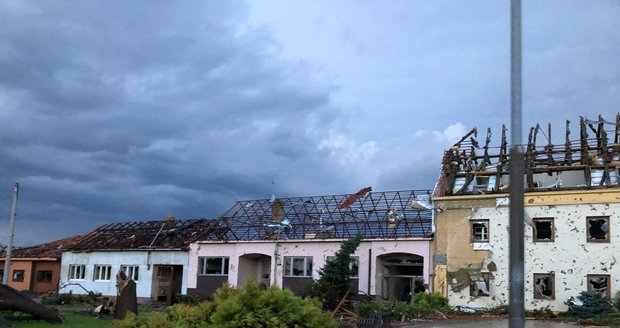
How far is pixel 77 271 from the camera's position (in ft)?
163

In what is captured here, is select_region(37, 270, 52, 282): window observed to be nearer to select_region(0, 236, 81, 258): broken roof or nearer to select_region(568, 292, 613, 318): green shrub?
select_region(0, 236, 81, 258): broken roof

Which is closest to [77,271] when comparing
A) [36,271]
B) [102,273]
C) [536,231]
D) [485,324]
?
[102,273]

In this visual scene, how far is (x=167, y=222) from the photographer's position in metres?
48.8

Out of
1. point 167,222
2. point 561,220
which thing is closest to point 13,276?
point 167,222

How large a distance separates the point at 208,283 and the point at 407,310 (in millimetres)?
17934

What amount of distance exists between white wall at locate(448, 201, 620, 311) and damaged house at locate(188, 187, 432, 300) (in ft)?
11.9

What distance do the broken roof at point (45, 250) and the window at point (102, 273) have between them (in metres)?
Result: 4.59

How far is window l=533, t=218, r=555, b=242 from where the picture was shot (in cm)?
3188

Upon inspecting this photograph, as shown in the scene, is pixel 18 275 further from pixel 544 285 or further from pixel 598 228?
pixel 598 228

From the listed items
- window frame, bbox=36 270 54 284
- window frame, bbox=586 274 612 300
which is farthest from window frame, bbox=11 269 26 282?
window frame, bbox=586 274 612 300

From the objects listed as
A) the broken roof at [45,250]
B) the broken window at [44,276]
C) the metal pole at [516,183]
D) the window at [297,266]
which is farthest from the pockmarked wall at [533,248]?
the broken window at [44,276]

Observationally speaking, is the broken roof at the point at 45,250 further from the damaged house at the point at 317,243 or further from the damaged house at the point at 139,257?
the damaged house at the point at 317,243

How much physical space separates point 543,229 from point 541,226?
17 cm

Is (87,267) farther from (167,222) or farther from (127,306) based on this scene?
(127,306)
